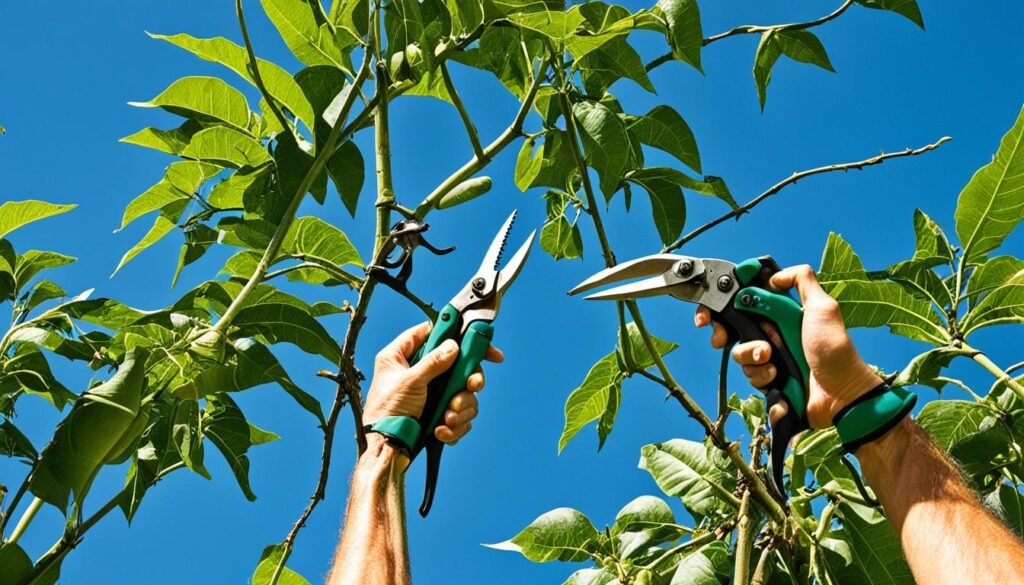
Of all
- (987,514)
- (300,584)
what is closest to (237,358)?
(300,584)

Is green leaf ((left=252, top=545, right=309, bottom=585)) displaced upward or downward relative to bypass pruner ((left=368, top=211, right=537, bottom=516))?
downward

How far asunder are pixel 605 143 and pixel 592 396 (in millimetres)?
624

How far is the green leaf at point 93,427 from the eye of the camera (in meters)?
1.34

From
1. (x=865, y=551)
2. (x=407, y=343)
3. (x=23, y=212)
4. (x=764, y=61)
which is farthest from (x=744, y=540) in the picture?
(x=23, y=212)

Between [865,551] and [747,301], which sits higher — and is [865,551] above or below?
below

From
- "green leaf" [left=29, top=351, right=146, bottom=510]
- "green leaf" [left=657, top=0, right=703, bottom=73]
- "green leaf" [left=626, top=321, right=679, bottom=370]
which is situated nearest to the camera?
"green leaf" [left=29, top=351, right=146, bottom=510]

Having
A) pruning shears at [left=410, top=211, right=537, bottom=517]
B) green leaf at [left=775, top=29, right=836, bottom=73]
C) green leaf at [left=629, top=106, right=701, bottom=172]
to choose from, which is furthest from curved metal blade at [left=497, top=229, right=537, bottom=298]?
green leaf at [left=775, top=29, right=836, bottom=73]

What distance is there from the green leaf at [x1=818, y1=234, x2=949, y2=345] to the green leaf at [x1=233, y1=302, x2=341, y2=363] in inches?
29.4

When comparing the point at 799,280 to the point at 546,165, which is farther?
the point at 546,165

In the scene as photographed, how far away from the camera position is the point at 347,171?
1.53 meters

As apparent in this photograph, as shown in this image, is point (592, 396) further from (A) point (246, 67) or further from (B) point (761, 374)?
(A) point (246, 67)

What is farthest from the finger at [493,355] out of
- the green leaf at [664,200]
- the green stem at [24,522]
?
the green stem at [24,522]

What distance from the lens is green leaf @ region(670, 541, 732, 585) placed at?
1.76 meters

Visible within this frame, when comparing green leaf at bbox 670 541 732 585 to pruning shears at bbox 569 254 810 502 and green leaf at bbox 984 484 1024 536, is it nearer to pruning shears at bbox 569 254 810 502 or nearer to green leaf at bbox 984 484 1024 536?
pruning shears at bbox 569 254 810 502
